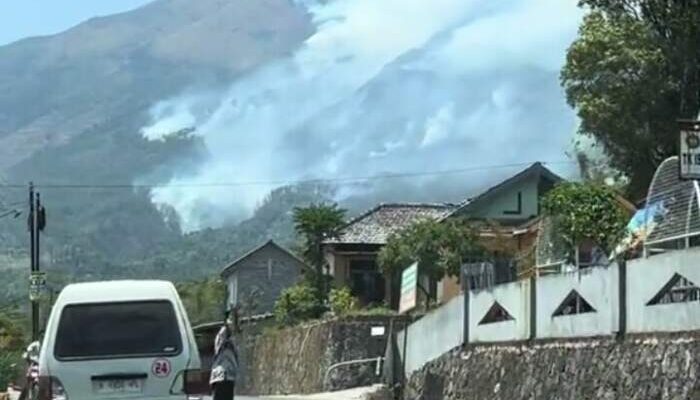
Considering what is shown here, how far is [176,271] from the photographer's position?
386ft

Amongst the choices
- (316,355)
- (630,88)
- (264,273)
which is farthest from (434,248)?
(264,273)

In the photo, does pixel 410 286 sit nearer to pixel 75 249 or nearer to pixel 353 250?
pixel 353 250

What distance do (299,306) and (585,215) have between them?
938 inches

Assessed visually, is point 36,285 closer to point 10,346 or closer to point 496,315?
point 10,346

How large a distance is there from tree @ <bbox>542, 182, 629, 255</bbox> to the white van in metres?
14.9

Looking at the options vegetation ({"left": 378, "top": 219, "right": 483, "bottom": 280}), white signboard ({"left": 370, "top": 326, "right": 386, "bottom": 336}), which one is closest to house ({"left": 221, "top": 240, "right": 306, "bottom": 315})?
vegetation ({"left": 378, "top": 219, "right": 483, "bottom": 280})

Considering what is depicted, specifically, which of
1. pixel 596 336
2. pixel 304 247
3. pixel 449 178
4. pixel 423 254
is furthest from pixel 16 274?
pixel 596 336

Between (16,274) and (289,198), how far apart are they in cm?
4485

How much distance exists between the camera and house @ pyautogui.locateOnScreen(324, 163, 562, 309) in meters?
51.6

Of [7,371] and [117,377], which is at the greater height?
[117,377]

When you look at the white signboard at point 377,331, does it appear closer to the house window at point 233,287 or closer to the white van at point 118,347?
the white van at point 118,347

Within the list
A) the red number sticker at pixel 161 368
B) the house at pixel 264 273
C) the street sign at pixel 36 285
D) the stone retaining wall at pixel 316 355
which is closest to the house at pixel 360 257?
the stone retaining wall at pixel 316 355

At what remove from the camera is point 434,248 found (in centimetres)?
4850

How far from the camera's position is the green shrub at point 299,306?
54.0 meters
